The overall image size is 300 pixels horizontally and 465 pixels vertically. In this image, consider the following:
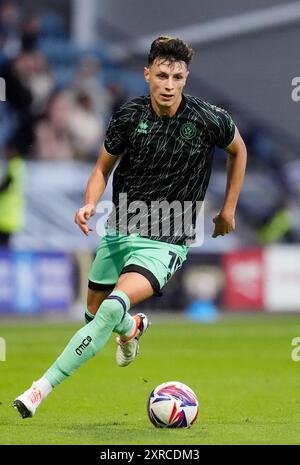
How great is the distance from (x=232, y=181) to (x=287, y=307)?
12.6 meters

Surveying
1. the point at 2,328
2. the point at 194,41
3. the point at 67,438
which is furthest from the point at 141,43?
the point at 67,438

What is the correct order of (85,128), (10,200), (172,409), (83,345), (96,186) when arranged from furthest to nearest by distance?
(85,128)
(10,200)
(96,186)
(172,409)
(83,345)

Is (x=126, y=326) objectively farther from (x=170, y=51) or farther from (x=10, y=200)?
(x=10, y=200)

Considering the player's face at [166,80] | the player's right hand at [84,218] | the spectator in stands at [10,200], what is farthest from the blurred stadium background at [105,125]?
the player's right hand at [84,218]

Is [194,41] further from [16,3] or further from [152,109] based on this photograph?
[152,109]

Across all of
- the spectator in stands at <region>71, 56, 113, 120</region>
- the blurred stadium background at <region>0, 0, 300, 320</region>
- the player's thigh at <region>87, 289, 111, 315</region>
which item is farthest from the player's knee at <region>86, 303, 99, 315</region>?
the spectator in stands at <region>71, 56, 113, 120</region>

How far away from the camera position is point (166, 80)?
7.71m

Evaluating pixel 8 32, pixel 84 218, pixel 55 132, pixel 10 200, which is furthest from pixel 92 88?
pixel 84 218

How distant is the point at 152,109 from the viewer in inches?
313

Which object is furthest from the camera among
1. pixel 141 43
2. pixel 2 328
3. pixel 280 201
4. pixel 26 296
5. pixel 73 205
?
pixel 141 43

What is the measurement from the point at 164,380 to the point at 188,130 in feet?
11.6

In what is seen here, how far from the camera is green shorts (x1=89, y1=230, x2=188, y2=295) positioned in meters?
7.67

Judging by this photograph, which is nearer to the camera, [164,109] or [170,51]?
[170,51]

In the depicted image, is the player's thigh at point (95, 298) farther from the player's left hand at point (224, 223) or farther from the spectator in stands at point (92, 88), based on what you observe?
the spectator in stands at point (92, 88)
